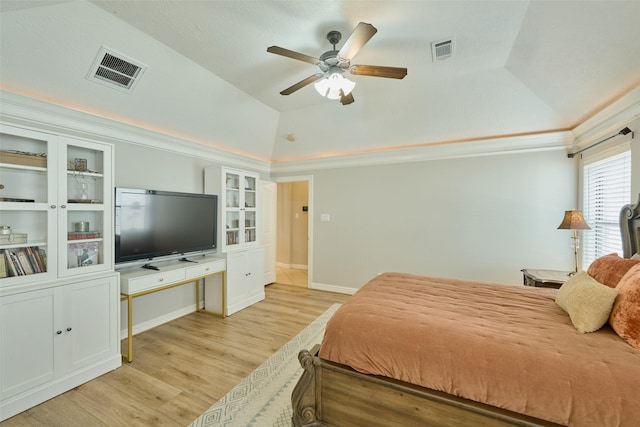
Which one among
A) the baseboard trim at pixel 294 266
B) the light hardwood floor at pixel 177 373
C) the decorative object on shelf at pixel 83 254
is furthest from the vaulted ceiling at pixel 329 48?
the baseboard trim at pixel 294 266

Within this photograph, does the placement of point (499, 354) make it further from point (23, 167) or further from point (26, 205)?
point (23, 167)

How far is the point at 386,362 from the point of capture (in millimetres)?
1492

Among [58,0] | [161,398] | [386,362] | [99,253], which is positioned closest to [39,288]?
[99,253]

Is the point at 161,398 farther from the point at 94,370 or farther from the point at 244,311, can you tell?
the point at 244,311

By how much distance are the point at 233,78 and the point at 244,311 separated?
3062 millimetres

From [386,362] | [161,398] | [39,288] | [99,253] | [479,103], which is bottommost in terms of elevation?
[161,398]

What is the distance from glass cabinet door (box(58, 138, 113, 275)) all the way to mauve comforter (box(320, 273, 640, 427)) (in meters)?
2.30

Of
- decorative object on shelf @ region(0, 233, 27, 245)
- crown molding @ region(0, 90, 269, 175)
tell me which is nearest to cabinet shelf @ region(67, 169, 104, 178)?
crown molding @ region(0, 90, 269, 175)

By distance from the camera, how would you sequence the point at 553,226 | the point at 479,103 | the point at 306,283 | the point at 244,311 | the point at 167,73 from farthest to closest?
the point at 306,283
the point at 244,311
the point at 553,226
the point at 479,103
the point at 167,73

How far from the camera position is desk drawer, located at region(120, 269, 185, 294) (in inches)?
104

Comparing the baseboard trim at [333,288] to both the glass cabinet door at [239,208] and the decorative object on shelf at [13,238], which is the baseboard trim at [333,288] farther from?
the decorative object on shelf at [13,238]

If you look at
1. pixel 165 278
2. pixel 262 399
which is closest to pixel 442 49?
pixel 262 399

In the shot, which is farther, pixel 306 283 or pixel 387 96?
pixel 306 283

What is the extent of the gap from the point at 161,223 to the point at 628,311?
3.93 m
